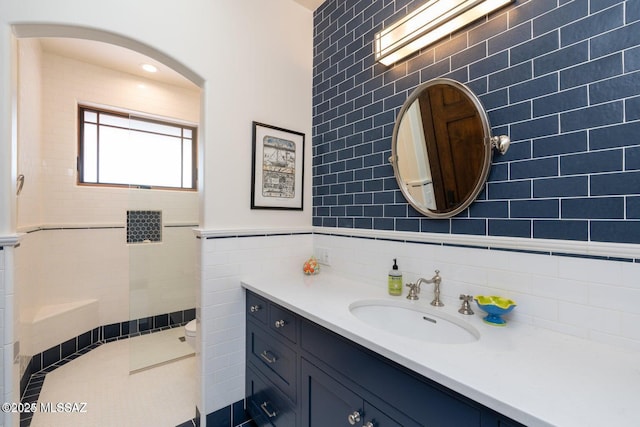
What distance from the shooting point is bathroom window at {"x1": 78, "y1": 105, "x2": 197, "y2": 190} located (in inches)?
101

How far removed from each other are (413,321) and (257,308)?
0.88 m

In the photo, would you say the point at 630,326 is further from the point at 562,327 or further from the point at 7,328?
the point at 7,328

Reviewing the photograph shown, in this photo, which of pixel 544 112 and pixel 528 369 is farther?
pixel 544 112

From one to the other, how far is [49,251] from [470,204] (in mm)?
3372

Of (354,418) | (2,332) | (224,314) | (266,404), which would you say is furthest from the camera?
(224,314)

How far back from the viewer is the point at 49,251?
8.20 ft

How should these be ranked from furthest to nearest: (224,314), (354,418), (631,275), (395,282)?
(224,314)
(395,282)
(354,418)
(631,275)

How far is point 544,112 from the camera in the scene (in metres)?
1.05

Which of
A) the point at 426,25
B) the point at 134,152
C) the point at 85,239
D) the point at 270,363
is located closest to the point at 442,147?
the point at 426,25

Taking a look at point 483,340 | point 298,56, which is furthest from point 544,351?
point 298,56

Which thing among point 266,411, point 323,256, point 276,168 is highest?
point 276,168

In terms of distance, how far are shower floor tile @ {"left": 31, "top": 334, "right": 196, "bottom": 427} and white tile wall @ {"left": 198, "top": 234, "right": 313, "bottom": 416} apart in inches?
14.3

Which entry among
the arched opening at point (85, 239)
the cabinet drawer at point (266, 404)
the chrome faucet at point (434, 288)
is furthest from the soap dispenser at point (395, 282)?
the arched opening at point (85, 239)

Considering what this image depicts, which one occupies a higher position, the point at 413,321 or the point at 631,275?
the point at 631,275
